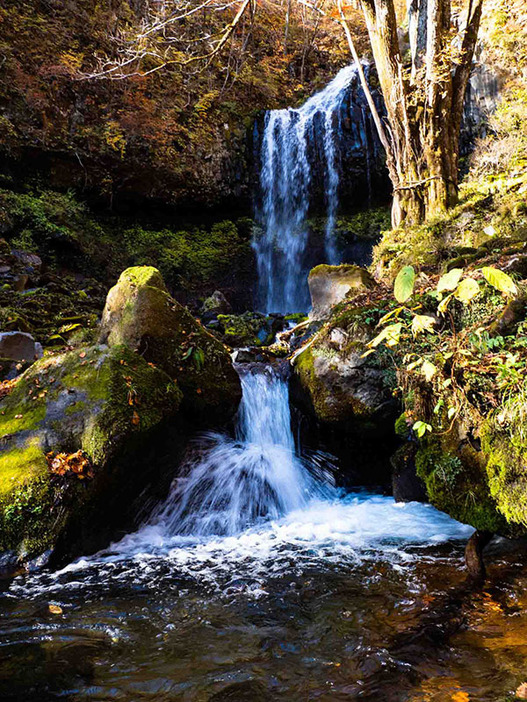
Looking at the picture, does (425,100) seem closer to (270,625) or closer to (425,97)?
(425,97)

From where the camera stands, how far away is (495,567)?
2861 mm

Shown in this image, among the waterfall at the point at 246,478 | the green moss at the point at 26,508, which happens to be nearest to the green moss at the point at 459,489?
the waterfall at the point at 246,478

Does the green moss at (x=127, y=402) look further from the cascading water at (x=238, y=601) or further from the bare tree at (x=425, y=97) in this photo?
the bare tree at (x=425, y=97)

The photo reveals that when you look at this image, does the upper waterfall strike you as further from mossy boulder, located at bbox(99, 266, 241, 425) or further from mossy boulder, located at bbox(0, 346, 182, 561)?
mossy boulder, located at bbox(0, 346, 182, 561)

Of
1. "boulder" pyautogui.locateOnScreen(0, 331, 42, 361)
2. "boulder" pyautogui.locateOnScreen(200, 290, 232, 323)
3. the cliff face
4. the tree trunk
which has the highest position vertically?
the cliff face

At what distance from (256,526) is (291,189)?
13.0 metres

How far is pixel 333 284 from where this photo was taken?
7.09 m

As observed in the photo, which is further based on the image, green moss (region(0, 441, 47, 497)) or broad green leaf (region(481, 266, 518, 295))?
green moss (region(0, 441, 47, 497))

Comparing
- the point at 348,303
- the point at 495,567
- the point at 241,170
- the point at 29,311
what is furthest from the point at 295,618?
the point at 241,170

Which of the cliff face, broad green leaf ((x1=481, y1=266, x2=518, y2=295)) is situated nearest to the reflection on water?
Result: broad green leaf ((x1=481, y1=266, x2=518, y2=295))

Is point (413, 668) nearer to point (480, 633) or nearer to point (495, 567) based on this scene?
point (480, 633)

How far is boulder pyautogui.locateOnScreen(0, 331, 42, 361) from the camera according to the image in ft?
19.8

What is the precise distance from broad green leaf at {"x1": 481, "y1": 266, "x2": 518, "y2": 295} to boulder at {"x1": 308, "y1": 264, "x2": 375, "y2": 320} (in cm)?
465

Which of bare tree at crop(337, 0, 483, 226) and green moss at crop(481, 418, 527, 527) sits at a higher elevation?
bare tree at crop(337, 0, 483, 226)
